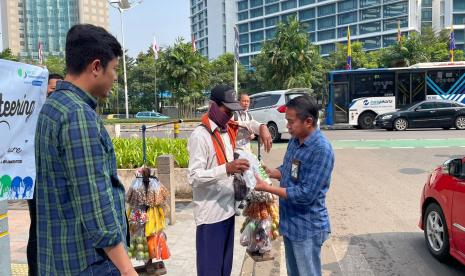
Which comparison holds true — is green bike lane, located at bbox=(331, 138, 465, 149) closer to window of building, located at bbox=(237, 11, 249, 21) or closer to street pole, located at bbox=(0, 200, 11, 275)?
street pole, located at bbox=(0, 200, 11, 275)

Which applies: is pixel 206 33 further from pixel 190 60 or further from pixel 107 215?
pixel 107 215

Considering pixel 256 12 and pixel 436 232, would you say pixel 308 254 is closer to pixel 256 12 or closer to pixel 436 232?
pixel 436 232

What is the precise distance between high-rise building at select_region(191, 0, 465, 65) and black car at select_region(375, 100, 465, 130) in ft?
182

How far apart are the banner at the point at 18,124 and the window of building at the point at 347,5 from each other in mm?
101393

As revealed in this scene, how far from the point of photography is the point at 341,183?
920cm

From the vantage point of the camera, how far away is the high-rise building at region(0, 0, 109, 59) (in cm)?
9849

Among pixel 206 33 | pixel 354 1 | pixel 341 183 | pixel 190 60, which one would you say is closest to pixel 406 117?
pixel 341 183

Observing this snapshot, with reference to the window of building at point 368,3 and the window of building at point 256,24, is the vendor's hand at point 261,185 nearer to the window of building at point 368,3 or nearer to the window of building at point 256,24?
the window of building at point 368,3

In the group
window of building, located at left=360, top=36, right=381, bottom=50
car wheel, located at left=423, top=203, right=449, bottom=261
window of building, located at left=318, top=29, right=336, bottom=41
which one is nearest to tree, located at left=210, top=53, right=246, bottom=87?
window of building, located at left=360, top=36, right=381, bottom=50

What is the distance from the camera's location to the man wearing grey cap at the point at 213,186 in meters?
3.15

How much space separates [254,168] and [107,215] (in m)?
1.50

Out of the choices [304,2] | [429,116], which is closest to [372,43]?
[304,2]

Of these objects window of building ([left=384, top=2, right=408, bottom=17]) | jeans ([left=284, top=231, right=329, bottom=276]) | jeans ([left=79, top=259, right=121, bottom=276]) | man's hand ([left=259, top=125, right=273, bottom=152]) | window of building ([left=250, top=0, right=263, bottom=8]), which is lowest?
jeans ([left=284, top=231, right=329, bottom=276])

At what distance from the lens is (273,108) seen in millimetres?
15938
